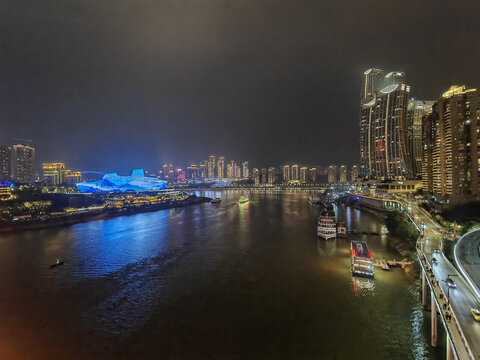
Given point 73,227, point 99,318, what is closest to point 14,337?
point 99,318

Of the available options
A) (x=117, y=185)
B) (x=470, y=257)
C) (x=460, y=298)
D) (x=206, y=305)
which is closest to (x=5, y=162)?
(x=117, y=185)

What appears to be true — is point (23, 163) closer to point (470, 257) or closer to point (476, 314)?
point (470, 257)

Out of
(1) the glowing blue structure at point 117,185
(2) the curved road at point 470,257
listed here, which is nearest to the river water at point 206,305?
(2) the curved road at point 470,257

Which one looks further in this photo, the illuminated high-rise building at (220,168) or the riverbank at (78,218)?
the illuminated high-rise building at (220,168)

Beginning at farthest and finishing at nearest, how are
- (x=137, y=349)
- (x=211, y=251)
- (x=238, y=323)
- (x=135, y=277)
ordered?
(x=211, y=251) < (x=135, y=277) < (x=238, y=323) < (x=137, y=349)

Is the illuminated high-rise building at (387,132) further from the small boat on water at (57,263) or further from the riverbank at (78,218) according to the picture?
the small boat on water at (57,263)

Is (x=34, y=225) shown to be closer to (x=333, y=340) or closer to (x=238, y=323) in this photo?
(x=238, y=323)
